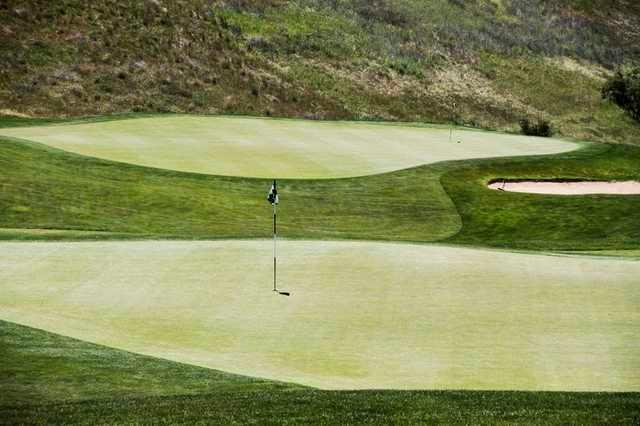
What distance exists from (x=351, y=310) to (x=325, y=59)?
5056 cm

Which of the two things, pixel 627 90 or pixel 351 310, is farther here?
pixel 627 90

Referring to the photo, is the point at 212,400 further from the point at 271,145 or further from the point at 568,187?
the point at 568,187

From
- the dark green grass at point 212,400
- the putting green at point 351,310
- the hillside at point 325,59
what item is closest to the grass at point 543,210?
the putting green at point 351,310

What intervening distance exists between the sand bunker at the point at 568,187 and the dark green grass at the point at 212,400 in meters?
20.7

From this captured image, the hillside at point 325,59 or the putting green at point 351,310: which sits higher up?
the hillside at point 325,59

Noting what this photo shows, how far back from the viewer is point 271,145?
32.9 metres

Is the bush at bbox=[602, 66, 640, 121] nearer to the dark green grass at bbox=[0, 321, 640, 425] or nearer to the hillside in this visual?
the hillside

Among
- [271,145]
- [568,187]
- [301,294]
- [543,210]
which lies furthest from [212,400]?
[568,187]

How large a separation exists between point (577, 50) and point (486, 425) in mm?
70675

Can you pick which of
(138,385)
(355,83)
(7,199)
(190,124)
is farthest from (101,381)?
(355,83)

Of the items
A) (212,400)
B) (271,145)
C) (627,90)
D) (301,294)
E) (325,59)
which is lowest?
(212,400)

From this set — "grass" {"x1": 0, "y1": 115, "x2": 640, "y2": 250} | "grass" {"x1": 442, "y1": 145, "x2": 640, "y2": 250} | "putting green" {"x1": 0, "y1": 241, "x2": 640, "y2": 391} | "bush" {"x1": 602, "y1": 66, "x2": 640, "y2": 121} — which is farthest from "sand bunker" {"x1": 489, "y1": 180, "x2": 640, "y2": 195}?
"bush" {"x1": 602, "y1": 66, "x2": 640, "y2": 121}

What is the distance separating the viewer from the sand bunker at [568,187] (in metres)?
31.6

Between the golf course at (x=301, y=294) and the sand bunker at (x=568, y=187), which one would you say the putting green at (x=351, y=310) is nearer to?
the golf course at (x=301, y=294)
